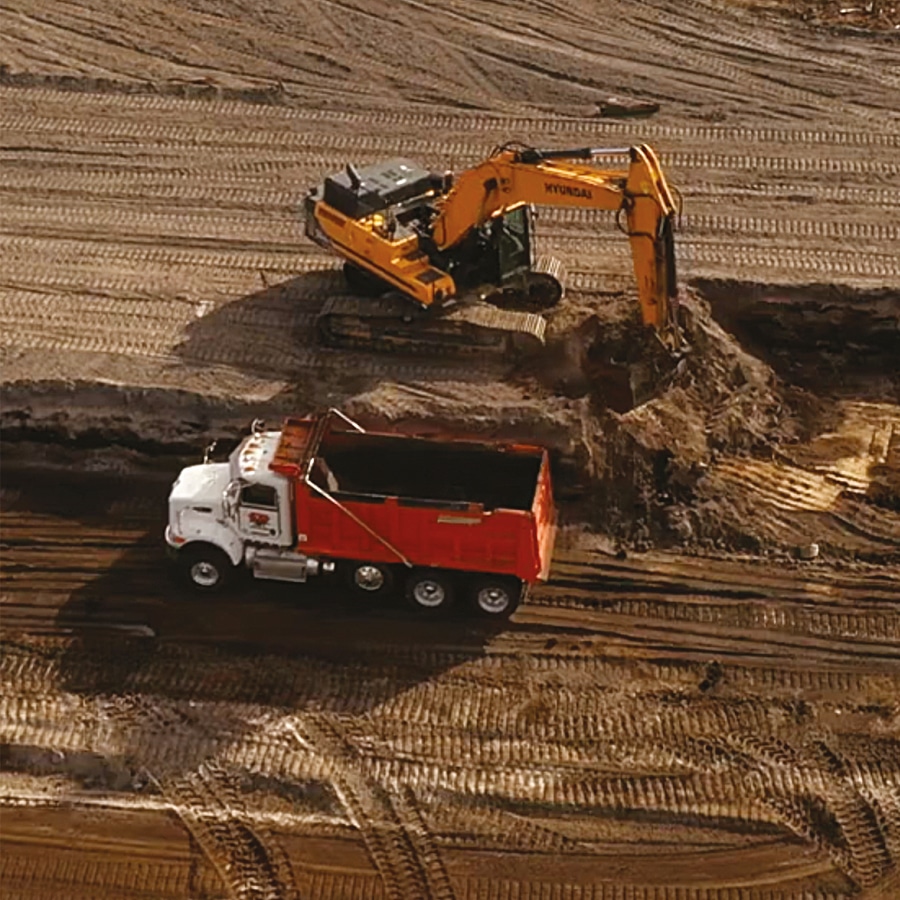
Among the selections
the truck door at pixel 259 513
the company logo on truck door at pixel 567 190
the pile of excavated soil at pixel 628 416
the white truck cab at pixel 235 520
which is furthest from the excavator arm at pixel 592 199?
the truck door at pixel 259 513

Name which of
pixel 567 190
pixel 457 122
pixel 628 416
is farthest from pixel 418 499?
pixel 457 122

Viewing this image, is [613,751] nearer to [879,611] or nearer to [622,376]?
[879,611]

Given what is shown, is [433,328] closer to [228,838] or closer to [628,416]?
[628,416]

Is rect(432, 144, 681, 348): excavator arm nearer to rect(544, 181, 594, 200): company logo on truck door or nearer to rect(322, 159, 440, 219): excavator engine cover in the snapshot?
rect(544, 181, 594, 200): company logo on truck door

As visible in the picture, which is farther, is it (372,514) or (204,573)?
(204,573)

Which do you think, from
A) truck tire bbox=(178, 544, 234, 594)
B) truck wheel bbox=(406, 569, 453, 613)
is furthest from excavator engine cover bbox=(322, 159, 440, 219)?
truck wheel bbox=(406, 569, 453, 613)

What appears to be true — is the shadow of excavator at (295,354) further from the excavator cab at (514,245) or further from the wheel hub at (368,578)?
the wheel hub at (368,578)

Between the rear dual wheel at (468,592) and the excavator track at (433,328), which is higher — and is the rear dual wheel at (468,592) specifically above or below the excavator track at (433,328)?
below

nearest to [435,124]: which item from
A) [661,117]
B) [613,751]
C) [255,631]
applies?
[661,117]
